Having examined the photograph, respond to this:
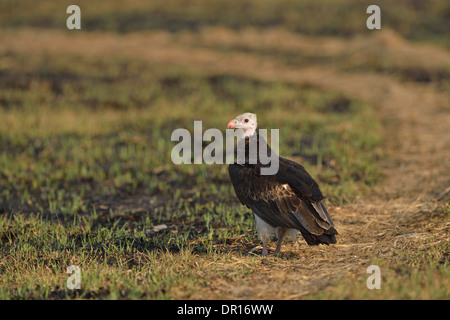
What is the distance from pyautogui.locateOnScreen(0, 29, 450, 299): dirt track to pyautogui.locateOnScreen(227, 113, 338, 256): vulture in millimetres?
281

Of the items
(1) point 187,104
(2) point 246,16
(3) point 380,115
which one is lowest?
(3) point 380,115

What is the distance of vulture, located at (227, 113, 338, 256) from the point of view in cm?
528

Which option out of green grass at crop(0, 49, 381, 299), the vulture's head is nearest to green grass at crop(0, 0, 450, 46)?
green grass at crop(0, 49, 381, 299)

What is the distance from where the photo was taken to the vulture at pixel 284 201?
528cm

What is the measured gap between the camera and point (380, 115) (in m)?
12.9

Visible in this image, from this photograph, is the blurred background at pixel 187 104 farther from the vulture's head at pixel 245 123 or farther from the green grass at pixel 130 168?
the vulture's head at pixel 245 123

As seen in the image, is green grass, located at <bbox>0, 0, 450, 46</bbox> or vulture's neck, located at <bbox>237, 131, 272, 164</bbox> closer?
vulture's neck, located at <bbox>237, 131, 272, 164</bbox>

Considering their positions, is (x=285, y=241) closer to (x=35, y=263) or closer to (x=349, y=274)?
(x=349, y=274)

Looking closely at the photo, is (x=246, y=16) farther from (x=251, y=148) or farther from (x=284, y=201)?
(x=284, y=201)

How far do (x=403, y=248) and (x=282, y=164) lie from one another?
4.62 feet

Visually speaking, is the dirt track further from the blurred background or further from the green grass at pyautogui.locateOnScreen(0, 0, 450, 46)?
the green grass at pyautogui.locateOnScreen(0, 0, 450, 46)

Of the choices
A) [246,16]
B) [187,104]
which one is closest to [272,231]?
[187,104]

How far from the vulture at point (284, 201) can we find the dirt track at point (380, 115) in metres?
0.28

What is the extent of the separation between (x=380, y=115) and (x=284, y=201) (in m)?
8.22
